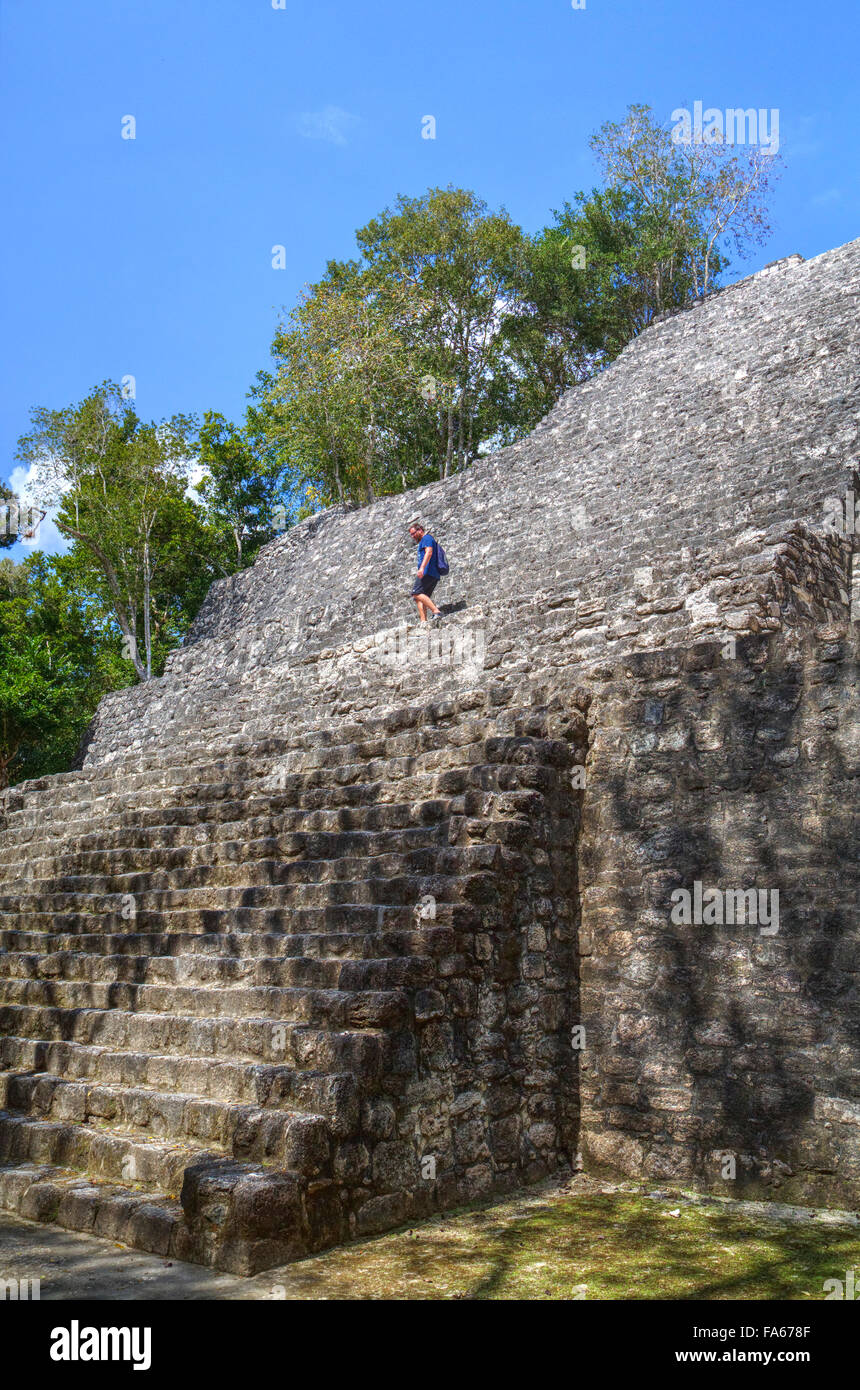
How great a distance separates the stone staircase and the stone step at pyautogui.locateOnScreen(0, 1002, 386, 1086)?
0.04 ft

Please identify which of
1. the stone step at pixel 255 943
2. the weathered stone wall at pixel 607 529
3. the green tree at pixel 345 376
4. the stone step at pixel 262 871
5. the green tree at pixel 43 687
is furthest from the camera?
the green tree at pixel 345 376

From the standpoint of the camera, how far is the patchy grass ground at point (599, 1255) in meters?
3.65

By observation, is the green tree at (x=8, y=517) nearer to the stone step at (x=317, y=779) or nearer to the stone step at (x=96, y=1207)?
the stone step at (x=317, y=779)

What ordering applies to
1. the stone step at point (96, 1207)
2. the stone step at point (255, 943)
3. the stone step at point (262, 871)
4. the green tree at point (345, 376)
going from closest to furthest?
the stone step at point (96, 1207) < the stone step at point (255, 943) < the stone step at point (262, 871) < the green tree at point (345, 376)

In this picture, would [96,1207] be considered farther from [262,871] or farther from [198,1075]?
[262,871]

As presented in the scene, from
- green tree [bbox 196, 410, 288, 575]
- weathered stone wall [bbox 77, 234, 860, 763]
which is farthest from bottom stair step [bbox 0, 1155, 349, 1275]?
green tree [bbox 196, 410, 288, 575]

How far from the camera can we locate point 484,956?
5.07m

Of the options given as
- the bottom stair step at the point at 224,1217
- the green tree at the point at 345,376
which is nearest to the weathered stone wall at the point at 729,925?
the bottom stair step at the point at 224,1217

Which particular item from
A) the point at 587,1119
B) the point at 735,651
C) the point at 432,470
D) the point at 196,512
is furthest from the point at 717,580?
the point at 196,512

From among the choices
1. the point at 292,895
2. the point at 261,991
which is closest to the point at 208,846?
the point at 292,895

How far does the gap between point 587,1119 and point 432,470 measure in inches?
1052

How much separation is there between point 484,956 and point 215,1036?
48.4 inches

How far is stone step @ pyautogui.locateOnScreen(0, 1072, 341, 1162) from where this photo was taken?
4.13 m

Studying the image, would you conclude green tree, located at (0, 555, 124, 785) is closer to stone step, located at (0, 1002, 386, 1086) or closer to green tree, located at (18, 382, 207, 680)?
green tree, located at (18, 382, 207, 680)
